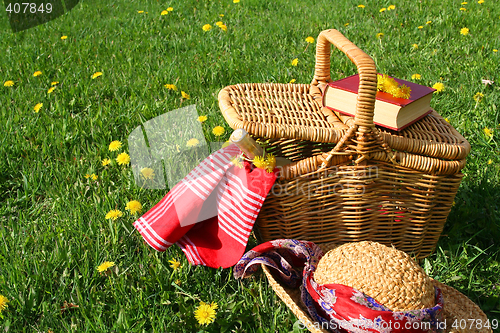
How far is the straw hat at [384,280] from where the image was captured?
3.67 ft

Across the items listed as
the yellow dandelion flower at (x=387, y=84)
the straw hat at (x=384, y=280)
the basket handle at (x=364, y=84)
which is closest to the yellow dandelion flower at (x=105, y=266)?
the straw hat at (x=384, y=280)

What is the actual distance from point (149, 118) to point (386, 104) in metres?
1.43

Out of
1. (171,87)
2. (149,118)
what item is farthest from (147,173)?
(171,87)

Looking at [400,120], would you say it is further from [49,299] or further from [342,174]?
[49,299]

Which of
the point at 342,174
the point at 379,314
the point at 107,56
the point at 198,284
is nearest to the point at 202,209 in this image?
the point at 198,284

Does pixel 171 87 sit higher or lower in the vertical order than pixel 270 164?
lower

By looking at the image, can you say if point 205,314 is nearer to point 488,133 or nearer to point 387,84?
point 387,84

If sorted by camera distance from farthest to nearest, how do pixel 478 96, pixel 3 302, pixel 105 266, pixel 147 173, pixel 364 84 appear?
pixel 478 96 → pixel 147 173 → pixel 105 266 → pixel 3 302 → pixel 364 84

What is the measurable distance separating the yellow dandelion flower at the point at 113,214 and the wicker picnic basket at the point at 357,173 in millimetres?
584

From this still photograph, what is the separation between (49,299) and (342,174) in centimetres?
109

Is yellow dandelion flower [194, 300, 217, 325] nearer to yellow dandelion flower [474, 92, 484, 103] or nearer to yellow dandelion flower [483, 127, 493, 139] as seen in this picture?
yellow dandelion flower [483, 127, 493, 139]

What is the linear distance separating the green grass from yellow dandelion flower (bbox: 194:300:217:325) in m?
0.03

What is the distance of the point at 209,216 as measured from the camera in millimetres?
1590

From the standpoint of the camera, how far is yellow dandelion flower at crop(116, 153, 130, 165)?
1.97 m
